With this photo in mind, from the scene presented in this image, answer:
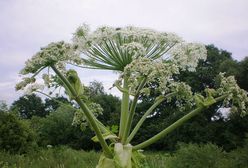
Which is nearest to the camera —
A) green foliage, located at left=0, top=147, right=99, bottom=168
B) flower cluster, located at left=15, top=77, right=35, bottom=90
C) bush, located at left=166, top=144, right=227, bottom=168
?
flower cluster, located at left=15, top=77, right=35, bottom=90

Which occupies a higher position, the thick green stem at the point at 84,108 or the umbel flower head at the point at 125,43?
the umbel flower head at the point at 125,43

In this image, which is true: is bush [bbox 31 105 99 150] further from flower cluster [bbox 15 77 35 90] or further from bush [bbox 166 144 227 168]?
flower cluster [bbox 15 77 35 90]

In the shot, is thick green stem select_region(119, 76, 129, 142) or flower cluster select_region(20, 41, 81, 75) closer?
flower cluster select_region(20, 41, 81, 75)

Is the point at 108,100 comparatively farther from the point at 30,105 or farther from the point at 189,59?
the point at 189,59

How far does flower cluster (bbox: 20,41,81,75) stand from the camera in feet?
7.84

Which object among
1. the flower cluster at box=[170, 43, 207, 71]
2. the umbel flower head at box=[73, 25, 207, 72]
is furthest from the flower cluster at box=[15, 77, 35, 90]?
the flower cluster at box=[170, 43, 207, 71]

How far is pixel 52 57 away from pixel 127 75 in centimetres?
47

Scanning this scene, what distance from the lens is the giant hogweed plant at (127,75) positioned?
7.91 feet

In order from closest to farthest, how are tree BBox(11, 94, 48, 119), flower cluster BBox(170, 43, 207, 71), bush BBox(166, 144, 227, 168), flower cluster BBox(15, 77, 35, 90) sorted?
flower cluster BBox(15, 77, 35, 90) < flower cluster BBox(170, 43, 207, 71) < bush BBox(166, 144, 227, 168) < tree BBox(11, 94, 48, 119)

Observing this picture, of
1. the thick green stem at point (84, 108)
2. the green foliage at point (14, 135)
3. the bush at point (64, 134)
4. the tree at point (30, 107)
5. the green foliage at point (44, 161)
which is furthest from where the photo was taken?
the tree at point (30, 107)

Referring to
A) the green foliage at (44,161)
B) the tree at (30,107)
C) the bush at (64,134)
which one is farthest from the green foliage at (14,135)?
the tree at (30,107)

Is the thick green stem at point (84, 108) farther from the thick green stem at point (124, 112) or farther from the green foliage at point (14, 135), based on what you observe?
the green foliage at point (14, 135)

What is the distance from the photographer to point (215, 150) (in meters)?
11.6

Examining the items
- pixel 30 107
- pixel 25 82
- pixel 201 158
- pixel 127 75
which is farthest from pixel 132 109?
pixel 30 107
